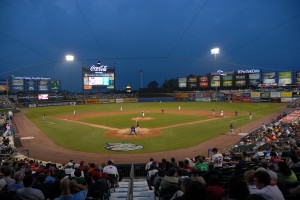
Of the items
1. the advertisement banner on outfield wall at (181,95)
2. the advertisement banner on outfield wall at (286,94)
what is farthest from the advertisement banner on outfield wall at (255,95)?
the advertisement banner on outfield wall at (181,95)

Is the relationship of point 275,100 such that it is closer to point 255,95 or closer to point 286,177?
point 255,95

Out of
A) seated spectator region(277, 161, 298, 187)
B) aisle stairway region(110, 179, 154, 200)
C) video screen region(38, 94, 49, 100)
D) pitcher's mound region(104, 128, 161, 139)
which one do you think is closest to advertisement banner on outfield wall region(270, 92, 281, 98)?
pitcher's mound region(104, 128, 161, 139)

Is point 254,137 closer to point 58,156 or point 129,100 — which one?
Answer: point 58,156

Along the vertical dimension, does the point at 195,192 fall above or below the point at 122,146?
above

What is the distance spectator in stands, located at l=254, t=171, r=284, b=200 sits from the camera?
4556 mm

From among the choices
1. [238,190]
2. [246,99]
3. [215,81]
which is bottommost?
[238,190]

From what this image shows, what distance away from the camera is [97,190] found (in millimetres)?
7035

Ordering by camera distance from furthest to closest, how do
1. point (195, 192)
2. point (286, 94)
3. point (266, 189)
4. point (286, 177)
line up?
point (286, 94), point (286, 177), point (266, 189), point (195, 192)

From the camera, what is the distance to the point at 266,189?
468 cm

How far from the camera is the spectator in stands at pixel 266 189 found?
4.56 m

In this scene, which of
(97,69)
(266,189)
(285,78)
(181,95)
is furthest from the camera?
(181,95)

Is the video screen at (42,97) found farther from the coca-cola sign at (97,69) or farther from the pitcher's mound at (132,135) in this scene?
the pitcher's mound at (132,135)

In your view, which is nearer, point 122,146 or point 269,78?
point 122,146

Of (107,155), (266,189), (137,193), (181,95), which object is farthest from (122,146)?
(181,95)
